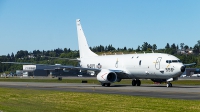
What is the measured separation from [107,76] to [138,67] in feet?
14.0

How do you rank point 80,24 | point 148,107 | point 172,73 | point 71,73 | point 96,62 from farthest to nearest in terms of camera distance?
1. point 71,73
2. point 80,24
3. point 96,62
4. point 172,73
5. point 148,107

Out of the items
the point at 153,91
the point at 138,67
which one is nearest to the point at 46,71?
the point at 138,67

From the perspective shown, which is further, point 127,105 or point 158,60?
point 158,60

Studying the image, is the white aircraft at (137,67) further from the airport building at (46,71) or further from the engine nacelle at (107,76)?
the airport building at (46,71)

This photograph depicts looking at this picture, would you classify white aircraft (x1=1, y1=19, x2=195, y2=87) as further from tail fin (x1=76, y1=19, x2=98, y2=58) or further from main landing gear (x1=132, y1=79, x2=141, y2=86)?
tail fin (x1=76, y1=19, x2=98, y2=58)

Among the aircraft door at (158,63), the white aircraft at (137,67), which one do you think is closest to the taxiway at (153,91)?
the white aircraft at (137,67)

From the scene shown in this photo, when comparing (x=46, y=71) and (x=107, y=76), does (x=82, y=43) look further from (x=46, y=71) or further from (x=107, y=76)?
(x=46, y=71)

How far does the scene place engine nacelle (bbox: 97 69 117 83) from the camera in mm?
53309

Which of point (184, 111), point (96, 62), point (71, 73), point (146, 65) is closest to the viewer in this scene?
point (184, 111)

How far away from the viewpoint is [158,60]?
50000mm

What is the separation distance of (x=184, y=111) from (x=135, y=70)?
32.9 m

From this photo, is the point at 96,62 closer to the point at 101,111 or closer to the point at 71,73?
the point at 101,111

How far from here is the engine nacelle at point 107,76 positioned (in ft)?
175

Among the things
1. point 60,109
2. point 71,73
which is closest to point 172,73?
point 60,109
